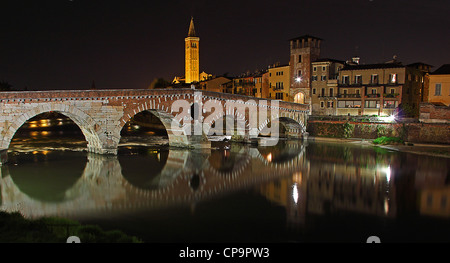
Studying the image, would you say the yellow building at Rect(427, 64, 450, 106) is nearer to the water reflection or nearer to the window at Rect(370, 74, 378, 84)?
the window at Rect(370, 74, 378, 84)

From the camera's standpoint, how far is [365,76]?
5019 centimetres

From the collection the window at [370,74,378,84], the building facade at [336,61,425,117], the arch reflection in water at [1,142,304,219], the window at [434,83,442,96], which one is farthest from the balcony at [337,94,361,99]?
the arch reflection in water at [1,142,304,219]

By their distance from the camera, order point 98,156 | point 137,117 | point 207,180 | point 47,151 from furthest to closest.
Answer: point 137,117 → point 47,151 → point 98,156 → point 207,180

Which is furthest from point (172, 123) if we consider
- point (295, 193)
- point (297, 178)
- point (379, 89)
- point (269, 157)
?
point (379, 89)

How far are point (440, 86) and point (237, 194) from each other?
33066 mm

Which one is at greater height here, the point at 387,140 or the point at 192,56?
the point at 192,56

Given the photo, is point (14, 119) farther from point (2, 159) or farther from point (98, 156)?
point (98, 156)

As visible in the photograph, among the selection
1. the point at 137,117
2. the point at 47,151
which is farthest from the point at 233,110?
the point at 137,117

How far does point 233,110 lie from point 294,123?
12631 millimetres

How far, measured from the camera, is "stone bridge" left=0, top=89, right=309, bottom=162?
78.4ft

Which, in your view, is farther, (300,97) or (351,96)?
(300,97)

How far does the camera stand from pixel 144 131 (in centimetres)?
5397

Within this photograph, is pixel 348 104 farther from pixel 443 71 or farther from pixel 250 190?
pixel 250 190

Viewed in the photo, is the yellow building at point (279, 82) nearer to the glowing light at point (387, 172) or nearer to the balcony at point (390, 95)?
the balcony at point (390, 95)
